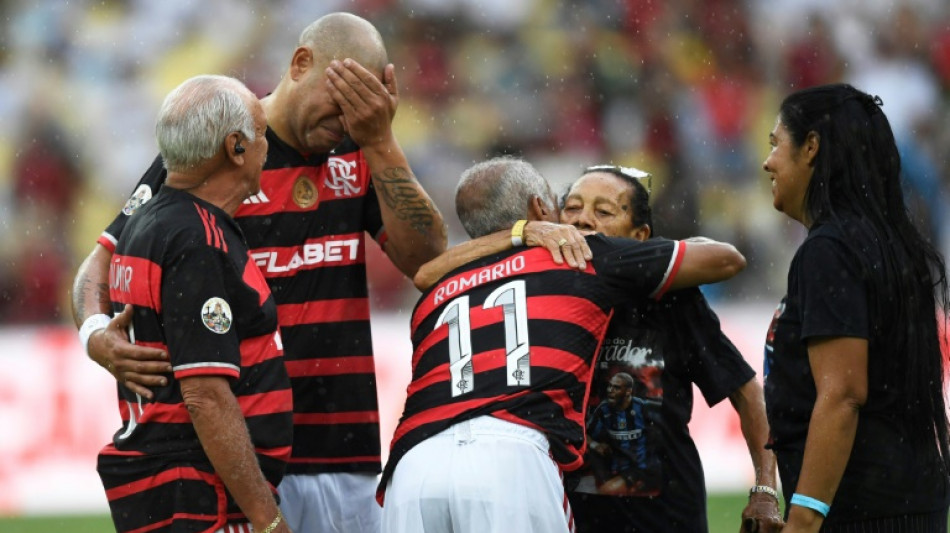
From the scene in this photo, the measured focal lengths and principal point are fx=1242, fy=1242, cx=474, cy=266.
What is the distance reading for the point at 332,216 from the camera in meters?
4.16

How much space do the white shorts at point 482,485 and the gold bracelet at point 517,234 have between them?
55 centimetres

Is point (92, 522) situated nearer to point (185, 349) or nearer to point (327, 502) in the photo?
point (327, 502)

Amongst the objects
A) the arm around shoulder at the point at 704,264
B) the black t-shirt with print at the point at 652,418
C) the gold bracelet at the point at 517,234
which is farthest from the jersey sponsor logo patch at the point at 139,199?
the arm around shoulder at the point at 704,264

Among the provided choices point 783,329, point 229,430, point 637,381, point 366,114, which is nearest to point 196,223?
point 229,430

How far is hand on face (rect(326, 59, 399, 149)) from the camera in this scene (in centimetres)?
398

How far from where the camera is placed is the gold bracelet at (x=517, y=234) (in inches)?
145

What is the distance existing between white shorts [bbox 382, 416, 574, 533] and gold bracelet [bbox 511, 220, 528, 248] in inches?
21.5

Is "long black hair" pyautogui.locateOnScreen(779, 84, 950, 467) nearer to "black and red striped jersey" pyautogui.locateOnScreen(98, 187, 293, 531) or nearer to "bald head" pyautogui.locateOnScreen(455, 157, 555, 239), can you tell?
"bald head" pyautogui.locateOnScreen(455, 157, 555, 239)

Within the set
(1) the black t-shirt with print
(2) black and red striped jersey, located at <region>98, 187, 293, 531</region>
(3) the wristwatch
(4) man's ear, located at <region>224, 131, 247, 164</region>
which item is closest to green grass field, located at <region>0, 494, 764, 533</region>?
(3) the wristwatch

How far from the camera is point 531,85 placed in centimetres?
1089

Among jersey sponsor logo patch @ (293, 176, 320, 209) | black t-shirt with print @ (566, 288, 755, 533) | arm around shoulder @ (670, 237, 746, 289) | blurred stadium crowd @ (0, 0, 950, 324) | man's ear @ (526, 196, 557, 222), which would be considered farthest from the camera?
blurred stadium crowd @ (0, 0, 950, 324)

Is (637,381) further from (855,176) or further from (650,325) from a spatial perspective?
(855,176)

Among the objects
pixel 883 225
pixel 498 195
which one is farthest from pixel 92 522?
pixel 883 225

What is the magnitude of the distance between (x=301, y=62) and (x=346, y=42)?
178 mm
